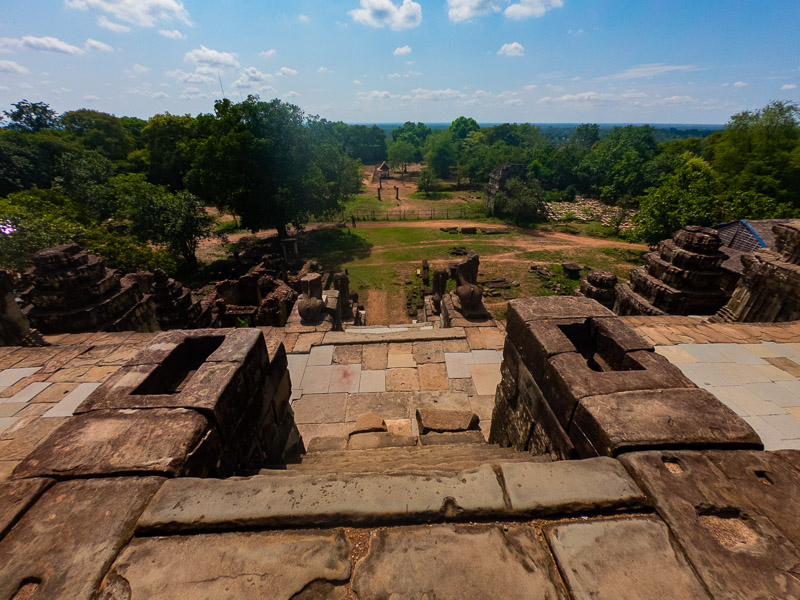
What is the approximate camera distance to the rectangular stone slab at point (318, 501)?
1.86 meters

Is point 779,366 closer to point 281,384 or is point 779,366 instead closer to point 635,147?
point 281,384

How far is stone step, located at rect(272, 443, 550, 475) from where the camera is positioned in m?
2.61

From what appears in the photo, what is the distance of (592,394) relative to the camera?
2486 millimetres

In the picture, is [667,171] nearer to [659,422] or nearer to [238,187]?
[238,187]

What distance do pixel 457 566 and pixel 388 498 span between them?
48 centimetres

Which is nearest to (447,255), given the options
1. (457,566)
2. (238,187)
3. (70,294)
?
(238,187)

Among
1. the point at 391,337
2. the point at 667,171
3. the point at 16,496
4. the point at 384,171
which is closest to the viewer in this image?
the point at 16,496

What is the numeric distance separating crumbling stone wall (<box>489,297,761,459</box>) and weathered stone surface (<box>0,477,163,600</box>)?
284 cm

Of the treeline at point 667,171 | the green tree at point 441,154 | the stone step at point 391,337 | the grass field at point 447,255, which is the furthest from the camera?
the green tree at point 441,154

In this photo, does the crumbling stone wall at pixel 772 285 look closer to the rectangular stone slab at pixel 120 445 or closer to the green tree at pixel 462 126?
the rectangular stone slab at pixel 120 445

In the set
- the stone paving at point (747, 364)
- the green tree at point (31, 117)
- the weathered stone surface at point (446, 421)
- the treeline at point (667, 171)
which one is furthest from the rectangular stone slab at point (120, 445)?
the green tree at point (31, 117)

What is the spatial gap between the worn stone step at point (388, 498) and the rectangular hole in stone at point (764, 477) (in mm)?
763

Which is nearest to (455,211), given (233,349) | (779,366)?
(779,366)

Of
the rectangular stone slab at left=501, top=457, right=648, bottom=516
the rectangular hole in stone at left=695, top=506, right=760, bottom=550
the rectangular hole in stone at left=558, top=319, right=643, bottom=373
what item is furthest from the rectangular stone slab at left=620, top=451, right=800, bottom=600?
the rectangular hole in stone at left=558, top=319, right=643, bottom=373
